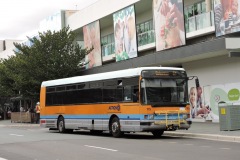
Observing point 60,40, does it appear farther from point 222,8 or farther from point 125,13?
point 222,8

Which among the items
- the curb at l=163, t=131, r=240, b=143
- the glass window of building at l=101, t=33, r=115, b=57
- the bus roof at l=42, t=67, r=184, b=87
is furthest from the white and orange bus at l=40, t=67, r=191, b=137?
the glass window of building at l=101, t=33, r=115, b=57

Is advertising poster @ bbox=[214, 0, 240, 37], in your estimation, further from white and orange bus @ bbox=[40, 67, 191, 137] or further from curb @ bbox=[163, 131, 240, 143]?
curb @ bbox=[163, 131, 240, 143]

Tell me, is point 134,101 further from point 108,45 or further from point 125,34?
point 108,45

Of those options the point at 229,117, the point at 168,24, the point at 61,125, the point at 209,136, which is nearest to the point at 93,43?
the point at 168,24

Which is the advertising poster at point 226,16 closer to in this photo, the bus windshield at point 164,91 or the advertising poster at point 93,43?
the bus windshield at point 164,91

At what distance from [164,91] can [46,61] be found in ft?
71.4

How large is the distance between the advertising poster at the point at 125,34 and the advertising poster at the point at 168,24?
344 centimetres

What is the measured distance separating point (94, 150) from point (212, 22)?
1619 centimetres

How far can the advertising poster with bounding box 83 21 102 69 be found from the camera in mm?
41469

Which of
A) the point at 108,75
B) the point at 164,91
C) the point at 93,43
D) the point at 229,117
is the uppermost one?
the point at 93,43

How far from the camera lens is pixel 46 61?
38.3 metres

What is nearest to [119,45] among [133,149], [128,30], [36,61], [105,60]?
[128,30]

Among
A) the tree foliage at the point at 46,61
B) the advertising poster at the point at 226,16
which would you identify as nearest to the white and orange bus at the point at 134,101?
the advertising poster at the point at 226,16

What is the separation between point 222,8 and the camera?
992 inches
